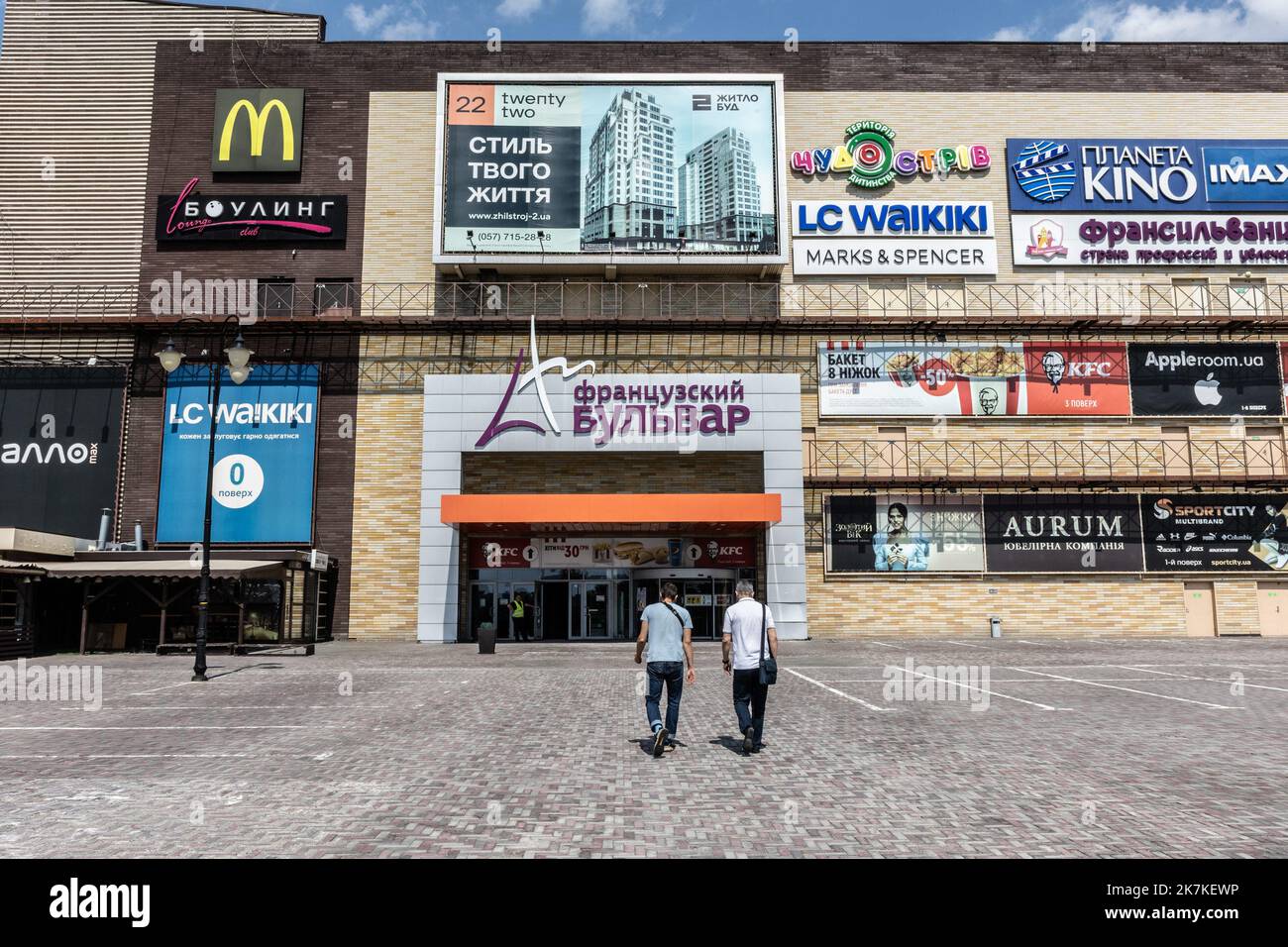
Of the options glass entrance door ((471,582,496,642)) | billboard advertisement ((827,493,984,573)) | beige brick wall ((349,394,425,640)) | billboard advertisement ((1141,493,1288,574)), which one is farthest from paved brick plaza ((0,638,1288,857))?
billboard advertisement ((1141,493,1288,574))

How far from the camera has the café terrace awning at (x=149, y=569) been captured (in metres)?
22.2

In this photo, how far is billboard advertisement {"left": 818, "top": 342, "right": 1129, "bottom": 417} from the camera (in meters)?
29.6

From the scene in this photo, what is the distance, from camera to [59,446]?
94.8ft

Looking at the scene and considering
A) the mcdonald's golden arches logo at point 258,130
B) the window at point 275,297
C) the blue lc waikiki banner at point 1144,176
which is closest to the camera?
the window at point 275,297

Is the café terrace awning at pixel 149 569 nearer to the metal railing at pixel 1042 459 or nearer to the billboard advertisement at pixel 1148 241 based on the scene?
the metal railing at pixel 1042 459

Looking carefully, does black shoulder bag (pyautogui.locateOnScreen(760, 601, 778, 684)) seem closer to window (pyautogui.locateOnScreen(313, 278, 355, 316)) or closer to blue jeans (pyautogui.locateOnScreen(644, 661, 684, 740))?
blue jeans (pyautogui.locateOnScreen(644, 661, 684, 740))

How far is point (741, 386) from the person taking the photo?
2888 centimetres

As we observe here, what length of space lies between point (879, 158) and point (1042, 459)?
12.4m

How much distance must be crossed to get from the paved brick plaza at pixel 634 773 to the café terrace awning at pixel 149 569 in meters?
8.16

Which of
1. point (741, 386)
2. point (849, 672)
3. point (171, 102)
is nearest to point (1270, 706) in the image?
point (849, 672)

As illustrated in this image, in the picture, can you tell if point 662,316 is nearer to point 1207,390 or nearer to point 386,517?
point 386,517

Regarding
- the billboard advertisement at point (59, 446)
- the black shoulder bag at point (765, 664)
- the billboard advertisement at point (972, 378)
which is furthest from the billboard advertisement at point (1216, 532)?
the billboard advertisement at point (59, 446)

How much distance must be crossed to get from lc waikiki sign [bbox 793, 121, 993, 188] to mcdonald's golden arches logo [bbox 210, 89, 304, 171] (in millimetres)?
18560

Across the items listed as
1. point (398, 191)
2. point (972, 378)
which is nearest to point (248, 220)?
point (398, 191)
